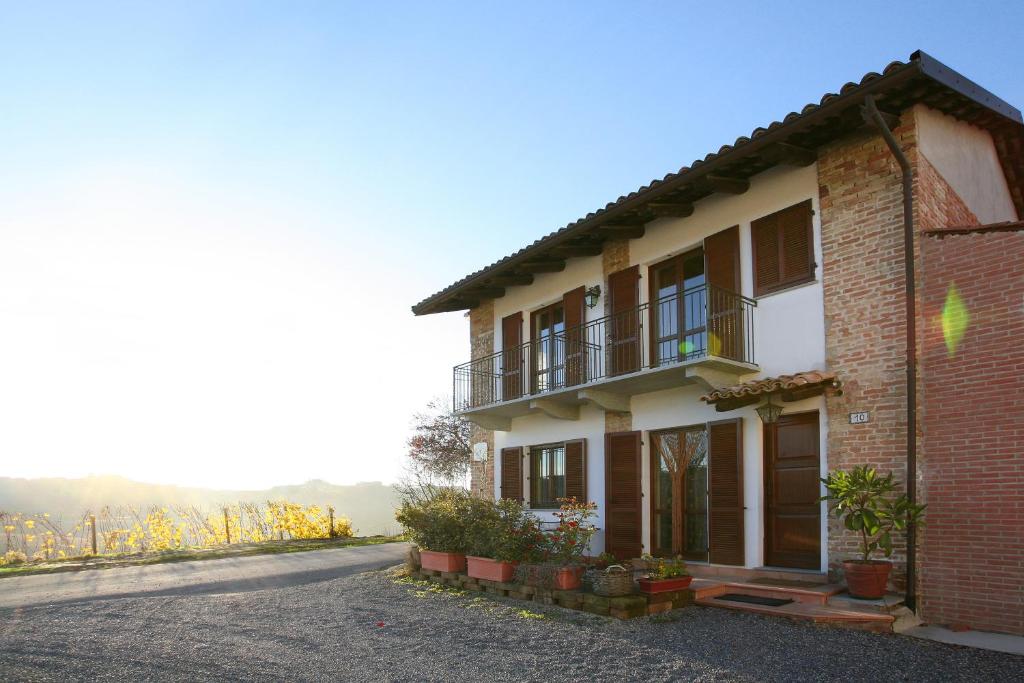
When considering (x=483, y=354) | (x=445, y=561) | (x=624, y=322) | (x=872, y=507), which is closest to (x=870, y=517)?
(x=872, y=507)

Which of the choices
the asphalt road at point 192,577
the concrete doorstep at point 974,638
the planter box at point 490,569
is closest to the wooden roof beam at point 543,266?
the planter box at point 490,569

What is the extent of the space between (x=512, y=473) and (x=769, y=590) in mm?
6746

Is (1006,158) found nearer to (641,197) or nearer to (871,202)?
(871,202)

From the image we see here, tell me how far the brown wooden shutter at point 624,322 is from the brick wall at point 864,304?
10.8 feet

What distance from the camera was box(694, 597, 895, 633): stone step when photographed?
735cm

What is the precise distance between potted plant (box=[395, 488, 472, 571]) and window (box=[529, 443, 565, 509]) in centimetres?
235

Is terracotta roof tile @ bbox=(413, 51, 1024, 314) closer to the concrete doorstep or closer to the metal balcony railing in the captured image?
the metal balcony railing

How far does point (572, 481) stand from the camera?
43.3 feet

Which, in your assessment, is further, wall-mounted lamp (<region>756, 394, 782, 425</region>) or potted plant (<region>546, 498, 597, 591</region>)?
wall-mounted lamp (<region>756, 394, 782, 425</region>)

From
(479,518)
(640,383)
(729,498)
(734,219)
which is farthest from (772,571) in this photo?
(734,219)

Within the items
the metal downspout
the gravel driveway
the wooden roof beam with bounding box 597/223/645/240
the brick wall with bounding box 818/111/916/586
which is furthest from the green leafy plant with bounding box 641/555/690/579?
the wooden roof beam with bounding box 597/223/645/240

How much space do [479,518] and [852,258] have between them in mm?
5776

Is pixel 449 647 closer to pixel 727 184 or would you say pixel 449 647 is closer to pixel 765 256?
pixel 765 256

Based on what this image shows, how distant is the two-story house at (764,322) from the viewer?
8.62 m
